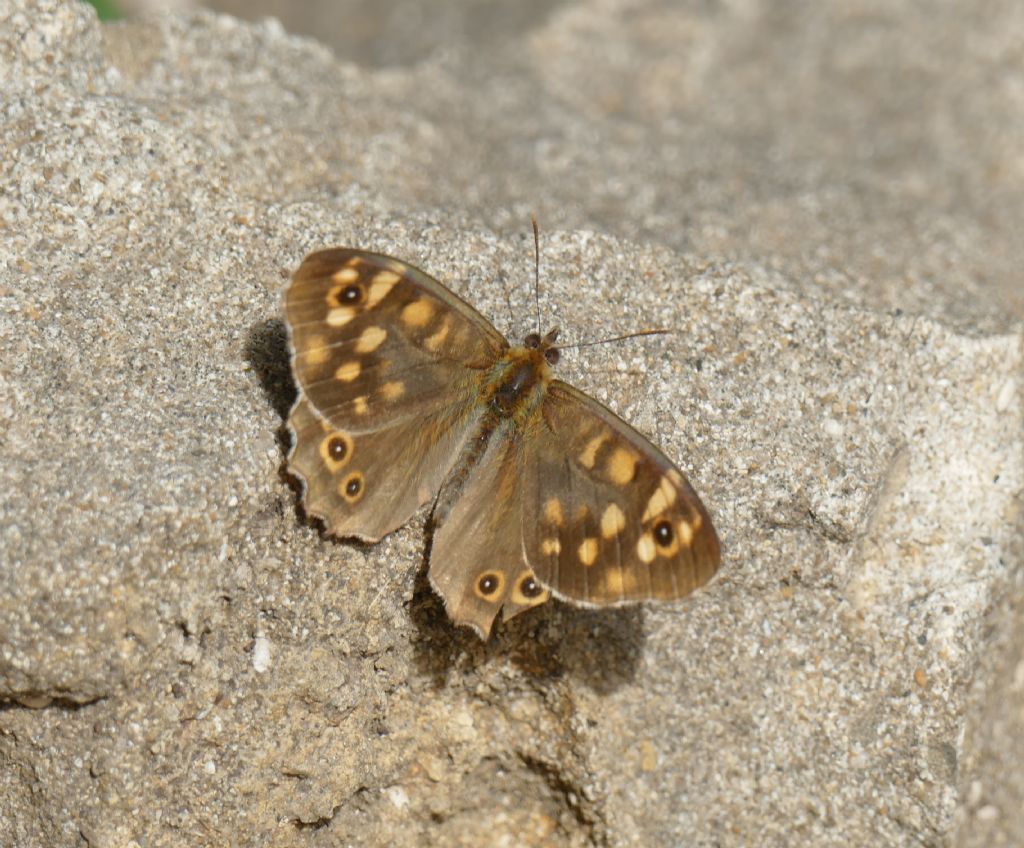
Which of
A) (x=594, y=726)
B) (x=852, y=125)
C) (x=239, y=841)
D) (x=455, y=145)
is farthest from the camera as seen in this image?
(x=852, y=125)

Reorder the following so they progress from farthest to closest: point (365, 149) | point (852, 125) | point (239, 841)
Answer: point (852, 125), point (365, 149), point (239, 841)

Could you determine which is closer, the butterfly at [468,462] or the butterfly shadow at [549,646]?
the butterfly at [468,462]

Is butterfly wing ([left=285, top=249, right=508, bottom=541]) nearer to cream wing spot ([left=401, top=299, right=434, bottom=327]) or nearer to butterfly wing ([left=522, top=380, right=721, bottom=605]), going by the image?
cream wing spot ([left=401, top=299, right=434, bottom=327])

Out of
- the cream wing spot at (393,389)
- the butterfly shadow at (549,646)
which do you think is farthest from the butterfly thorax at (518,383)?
the butterfly shadow at (549,646)

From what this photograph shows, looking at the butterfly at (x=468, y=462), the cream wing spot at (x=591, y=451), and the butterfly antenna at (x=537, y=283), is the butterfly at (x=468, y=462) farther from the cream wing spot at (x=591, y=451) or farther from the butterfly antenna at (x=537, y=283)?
the butterfly antenna at (x=537, y=283)

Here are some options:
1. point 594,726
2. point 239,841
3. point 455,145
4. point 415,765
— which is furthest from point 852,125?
point 239,841

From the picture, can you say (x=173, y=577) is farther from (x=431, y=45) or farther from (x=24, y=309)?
(x=431, y=45)
